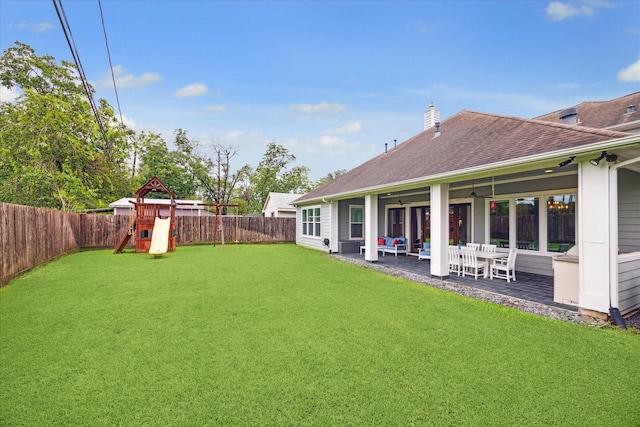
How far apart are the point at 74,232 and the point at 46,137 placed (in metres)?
8.31

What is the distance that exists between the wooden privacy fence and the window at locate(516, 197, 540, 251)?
12165 mm

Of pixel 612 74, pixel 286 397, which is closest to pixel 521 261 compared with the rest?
pixel 286 397

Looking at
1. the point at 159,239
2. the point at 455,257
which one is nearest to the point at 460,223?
the point at 455,257

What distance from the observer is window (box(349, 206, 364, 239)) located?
47.6 feet

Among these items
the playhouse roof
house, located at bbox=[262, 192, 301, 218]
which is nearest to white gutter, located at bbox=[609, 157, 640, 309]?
the playhouse roof

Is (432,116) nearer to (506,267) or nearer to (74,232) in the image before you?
(506,267)

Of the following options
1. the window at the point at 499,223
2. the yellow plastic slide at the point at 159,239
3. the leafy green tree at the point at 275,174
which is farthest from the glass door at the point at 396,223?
the leafy green tree at the point at 275,174

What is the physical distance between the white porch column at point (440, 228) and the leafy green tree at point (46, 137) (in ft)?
54.4

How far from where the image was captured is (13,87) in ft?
69.4

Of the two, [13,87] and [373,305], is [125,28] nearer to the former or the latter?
[373,305]

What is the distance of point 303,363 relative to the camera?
3.30 meters

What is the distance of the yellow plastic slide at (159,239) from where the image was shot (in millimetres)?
12062

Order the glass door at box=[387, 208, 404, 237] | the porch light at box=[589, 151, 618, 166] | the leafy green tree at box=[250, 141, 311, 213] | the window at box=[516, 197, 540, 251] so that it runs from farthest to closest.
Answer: the leafy green tree at box=[250, 141, 311, 213] < the glass door at box=[387, 208, 404, 237] < the window at box=[516, 197, 540, 251] < the porch light at box=[589, 151, 618, 166]

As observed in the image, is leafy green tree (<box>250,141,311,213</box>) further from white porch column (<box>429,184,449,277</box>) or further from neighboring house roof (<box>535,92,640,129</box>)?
white porch column (<box>429,184,449,277</box>)
